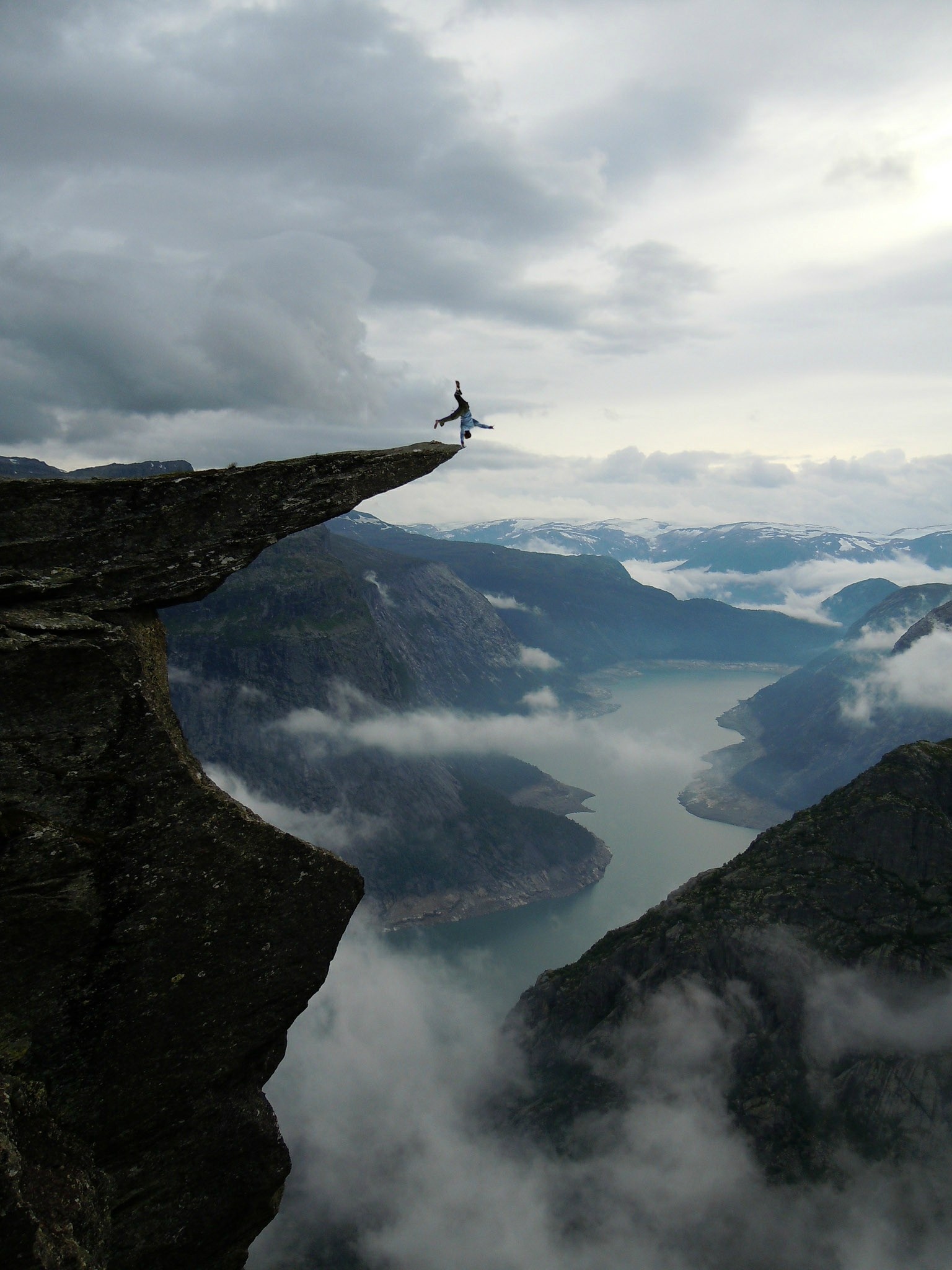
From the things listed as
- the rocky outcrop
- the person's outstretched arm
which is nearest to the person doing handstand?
the person's outstretched arm

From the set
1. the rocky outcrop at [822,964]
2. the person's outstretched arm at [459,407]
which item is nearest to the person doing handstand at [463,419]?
the person's outstretched arm at [459,407]

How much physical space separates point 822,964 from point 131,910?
294ft

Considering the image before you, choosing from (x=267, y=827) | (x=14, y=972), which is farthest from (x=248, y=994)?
(x=14, y=972)

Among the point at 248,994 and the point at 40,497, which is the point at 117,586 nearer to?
the point at 40,497

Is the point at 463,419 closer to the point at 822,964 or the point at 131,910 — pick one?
the point at 131,910

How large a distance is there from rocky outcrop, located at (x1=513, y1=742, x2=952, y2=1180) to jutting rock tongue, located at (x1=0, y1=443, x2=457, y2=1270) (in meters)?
83.5

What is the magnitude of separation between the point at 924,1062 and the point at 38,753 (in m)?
96.4

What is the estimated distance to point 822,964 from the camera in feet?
273

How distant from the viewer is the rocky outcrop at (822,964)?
7781 centimetres

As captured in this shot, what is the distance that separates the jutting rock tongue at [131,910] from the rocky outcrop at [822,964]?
8351 centimetres

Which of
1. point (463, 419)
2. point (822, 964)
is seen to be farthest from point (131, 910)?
point (822, 964)

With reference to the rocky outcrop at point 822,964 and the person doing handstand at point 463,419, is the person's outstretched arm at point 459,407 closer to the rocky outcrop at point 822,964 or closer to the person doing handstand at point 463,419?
the person doing handstand at point 463,419

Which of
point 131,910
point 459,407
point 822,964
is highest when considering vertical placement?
point 459,407

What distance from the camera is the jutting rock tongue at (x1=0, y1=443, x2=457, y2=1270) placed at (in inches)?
556
